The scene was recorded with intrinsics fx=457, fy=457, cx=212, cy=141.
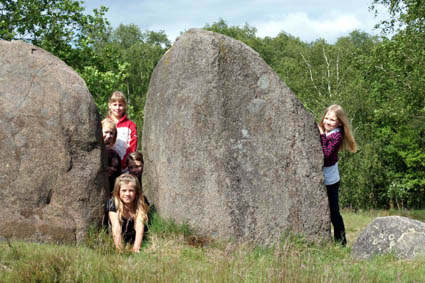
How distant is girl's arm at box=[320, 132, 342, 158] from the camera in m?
6.32

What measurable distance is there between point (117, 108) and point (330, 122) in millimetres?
3065

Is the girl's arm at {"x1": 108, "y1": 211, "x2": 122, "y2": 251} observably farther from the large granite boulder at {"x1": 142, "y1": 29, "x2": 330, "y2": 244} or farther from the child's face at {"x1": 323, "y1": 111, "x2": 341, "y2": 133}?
the child's face at {"x1": 323, "y1": 111, "x2": 341, "y2": 133}

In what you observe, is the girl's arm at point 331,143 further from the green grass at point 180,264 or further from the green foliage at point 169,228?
the green foliage at point 169,228

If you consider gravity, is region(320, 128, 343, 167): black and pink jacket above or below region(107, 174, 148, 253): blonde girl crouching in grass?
above

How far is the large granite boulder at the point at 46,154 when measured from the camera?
209 inches

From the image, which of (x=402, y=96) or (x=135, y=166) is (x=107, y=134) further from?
(x=402, y=96)

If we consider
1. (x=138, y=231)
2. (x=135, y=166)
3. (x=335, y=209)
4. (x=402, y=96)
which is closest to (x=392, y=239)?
(x=335, y=209)

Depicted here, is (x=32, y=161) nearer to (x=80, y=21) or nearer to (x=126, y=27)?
(x=80, y=21)

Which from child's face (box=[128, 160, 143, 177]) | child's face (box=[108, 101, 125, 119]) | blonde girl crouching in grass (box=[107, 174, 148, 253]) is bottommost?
blonde girl crouching in grass (box=[107, 174, 148, 253])

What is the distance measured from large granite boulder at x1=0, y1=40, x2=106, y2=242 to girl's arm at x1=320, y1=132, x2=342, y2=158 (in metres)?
3.02

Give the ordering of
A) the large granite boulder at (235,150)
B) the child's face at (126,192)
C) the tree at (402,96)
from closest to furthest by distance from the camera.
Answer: the child's face at (126,192) → the large granite boulder at (235,150) → the tree at (402,96)

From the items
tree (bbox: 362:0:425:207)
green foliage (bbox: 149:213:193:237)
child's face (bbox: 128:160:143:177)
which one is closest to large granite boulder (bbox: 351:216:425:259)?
green foliage (bbox: 149:213:193:237)

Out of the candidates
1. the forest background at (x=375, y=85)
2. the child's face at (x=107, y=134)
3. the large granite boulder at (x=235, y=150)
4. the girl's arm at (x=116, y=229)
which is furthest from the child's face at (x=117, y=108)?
the forest background at (x=375, y=85)

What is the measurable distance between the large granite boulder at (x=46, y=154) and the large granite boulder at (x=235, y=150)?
3.32 ft
